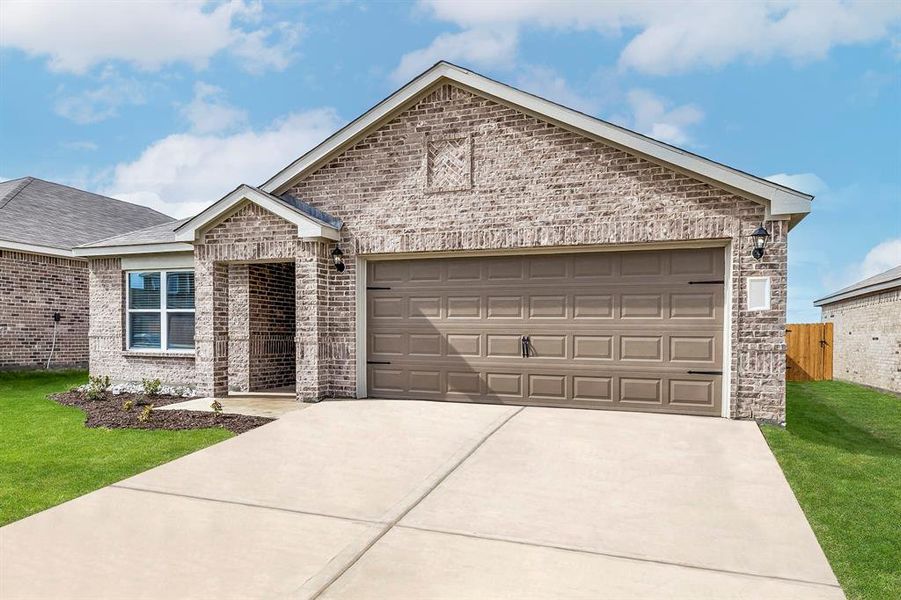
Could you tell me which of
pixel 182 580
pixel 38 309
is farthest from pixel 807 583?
pixel 38 309

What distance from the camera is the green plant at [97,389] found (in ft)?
34.1

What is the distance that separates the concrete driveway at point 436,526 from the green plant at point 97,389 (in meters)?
5.46

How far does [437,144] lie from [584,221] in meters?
2.86

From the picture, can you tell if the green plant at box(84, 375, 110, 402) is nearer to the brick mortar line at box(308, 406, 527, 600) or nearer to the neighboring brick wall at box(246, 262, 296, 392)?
the neighboring brick wall at box(246, 262, 296, 392)

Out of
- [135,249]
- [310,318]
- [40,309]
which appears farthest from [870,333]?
[40,309]

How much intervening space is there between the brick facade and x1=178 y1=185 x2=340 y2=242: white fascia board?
20 cm

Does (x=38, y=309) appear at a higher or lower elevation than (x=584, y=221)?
lower

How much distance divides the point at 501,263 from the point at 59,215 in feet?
54.9

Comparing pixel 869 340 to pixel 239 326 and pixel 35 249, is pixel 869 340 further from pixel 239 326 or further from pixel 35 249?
pixel 35 249

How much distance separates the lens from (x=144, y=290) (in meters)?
12.0

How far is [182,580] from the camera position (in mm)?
3402

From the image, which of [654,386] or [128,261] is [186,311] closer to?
[128,261]

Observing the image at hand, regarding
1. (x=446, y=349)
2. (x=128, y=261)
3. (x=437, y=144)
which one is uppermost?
(x=437, y=144)

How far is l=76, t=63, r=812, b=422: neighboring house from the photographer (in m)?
8.02
